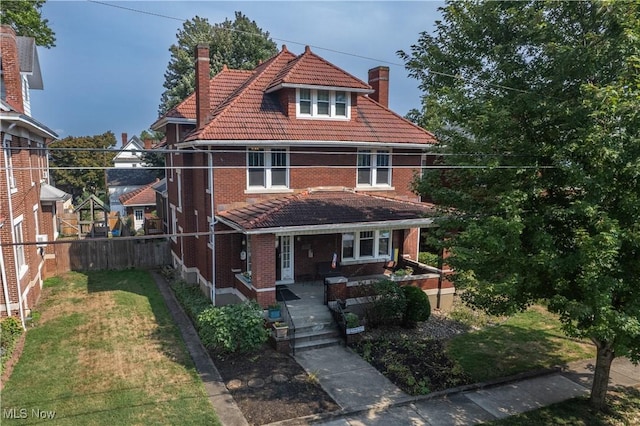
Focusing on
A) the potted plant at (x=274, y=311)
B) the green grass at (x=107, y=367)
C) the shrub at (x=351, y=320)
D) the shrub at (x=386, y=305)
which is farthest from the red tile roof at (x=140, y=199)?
the shrub at (x=351, y=320)

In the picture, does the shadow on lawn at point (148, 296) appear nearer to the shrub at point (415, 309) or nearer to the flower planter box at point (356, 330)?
the flower planter box at point (356, 330)

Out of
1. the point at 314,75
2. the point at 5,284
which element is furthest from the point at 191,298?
the point at 314,75

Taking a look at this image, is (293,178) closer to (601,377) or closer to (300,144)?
(300,144)

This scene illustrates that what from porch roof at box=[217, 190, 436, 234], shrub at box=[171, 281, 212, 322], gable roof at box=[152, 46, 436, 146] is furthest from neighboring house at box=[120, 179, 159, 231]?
porch roof at box=[217, 190, 436, 234]

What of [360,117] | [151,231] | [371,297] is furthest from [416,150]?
[151,231]

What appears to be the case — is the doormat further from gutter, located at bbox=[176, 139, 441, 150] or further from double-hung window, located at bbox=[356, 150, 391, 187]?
double-hung window, located at bbox=[356, 150, 391, 187]
